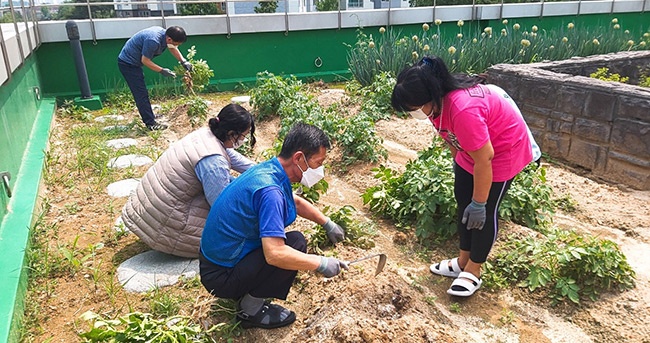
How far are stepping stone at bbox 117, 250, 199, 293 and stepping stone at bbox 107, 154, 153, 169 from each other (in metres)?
1.75

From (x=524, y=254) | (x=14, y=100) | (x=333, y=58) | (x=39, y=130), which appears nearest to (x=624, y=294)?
(x=524, y=254)

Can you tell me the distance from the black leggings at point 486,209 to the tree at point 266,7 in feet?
22.3

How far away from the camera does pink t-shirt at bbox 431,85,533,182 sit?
230 centimetres

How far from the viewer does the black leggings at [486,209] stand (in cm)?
258

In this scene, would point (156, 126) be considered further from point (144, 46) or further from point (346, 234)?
point (346, 234)

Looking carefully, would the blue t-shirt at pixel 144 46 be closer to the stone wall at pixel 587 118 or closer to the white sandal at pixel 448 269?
the stone wall at pixel 587 118

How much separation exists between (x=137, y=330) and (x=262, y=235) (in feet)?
2.15

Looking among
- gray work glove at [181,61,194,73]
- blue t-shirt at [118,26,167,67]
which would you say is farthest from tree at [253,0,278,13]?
blue t-shirt at [118,26,167,67]

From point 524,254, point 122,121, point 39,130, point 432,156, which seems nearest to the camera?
point 524,254

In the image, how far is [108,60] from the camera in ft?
25.0

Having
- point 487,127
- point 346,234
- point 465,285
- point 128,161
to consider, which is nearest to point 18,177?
point 128,161

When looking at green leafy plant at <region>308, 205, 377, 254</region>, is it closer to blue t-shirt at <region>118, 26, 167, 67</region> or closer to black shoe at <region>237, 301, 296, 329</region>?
black shoe at <region>237, 301, 296, 329</region>

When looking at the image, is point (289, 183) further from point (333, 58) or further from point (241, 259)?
point (333, 58)

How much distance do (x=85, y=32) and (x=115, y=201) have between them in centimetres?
445
